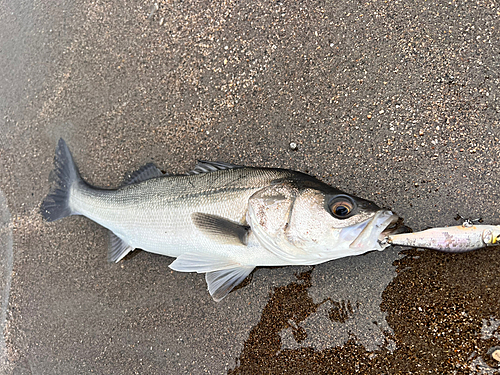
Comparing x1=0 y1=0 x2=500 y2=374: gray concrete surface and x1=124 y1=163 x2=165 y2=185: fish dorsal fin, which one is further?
x1=124 y1=163 x2=165 y2=185: fish dorsal fin

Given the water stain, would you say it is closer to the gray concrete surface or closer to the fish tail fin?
the gray concrete surface

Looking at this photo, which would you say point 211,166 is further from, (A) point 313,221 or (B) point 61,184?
(B) point 61,184

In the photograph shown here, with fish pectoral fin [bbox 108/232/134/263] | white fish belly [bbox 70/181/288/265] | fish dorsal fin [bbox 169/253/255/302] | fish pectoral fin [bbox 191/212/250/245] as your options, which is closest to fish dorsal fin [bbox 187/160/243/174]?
white fish belly [bbox 70/181/288/265]

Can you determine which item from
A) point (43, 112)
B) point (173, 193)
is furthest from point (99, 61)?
point (173, 193)

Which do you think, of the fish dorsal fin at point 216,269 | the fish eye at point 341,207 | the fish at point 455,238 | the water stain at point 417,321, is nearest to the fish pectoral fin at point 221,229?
the fish dorsal fin at point 216,269

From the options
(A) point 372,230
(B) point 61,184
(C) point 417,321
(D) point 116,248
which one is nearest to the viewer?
(A) point 372,230

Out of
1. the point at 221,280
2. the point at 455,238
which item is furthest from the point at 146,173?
the point at 455,238
